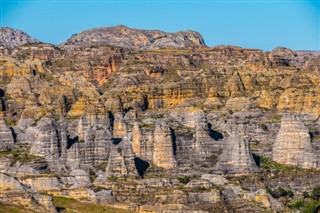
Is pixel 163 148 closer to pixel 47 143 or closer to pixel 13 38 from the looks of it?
pixel 47 143

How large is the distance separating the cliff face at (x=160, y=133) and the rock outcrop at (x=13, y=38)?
4204cm

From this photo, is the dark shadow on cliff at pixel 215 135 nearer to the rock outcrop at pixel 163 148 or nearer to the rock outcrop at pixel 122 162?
the rock outcrop at pixel 163 148

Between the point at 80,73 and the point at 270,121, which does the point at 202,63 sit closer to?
the point at 80,73

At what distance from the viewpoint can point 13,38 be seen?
187 m

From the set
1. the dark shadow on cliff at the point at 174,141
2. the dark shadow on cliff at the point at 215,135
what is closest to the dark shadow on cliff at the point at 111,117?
the dark shadow on cliff at the point at 215,135

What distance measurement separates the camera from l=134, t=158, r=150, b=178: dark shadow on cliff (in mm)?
88244

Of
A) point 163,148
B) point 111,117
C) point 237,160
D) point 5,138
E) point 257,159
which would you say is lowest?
point 237,160

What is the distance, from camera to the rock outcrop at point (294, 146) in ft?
312

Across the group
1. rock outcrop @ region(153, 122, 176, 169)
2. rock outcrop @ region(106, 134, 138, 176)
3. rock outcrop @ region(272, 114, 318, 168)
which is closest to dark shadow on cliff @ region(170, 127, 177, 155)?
rock outcrop @ region(153, 122, 176, 169)

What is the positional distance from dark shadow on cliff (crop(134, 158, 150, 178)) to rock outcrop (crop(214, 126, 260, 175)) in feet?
18.5

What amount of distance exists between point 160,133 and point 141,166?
366 cm

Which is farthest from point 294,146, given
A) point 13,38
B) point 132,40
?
point 132,40

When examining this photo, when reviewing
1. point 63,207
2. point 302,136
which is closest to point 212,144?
point 302,136

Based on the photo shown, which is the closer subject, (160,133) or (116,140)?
(160,133)
